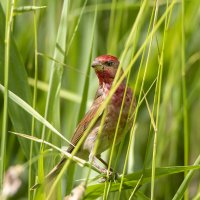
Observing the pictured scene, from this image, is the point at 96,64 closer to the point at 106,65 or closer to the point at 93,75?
the point at 106,65

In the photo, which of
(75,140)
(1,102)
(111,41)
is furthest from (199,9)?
(1,102)

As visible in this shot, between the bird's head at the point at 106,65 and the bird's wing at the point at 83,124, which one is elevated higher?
the bird's head at the point at 106,65

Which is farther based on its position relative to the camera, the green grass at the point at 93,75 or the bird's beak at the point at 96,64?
the bird's beak at the point at 96,64

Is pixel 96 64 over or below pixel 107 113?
over

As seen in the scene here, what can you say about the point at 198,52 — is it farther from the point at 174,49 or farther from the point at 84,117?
the point at 84,117

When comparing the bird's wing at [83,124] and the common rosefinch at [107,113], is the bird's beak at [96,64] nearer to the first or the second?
the common rosefinch at [107,113]

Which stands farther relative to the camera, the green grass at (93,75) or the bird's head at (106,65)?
the bird's head at (106,65)

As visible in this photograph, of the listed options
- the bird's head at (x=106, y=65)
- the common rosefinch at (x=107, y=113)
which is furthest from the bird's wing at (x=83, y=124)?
the bird's head at (x=106, y=65)

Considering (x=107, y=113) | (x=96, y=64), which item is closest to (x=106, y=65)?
(x=96, y=64)
